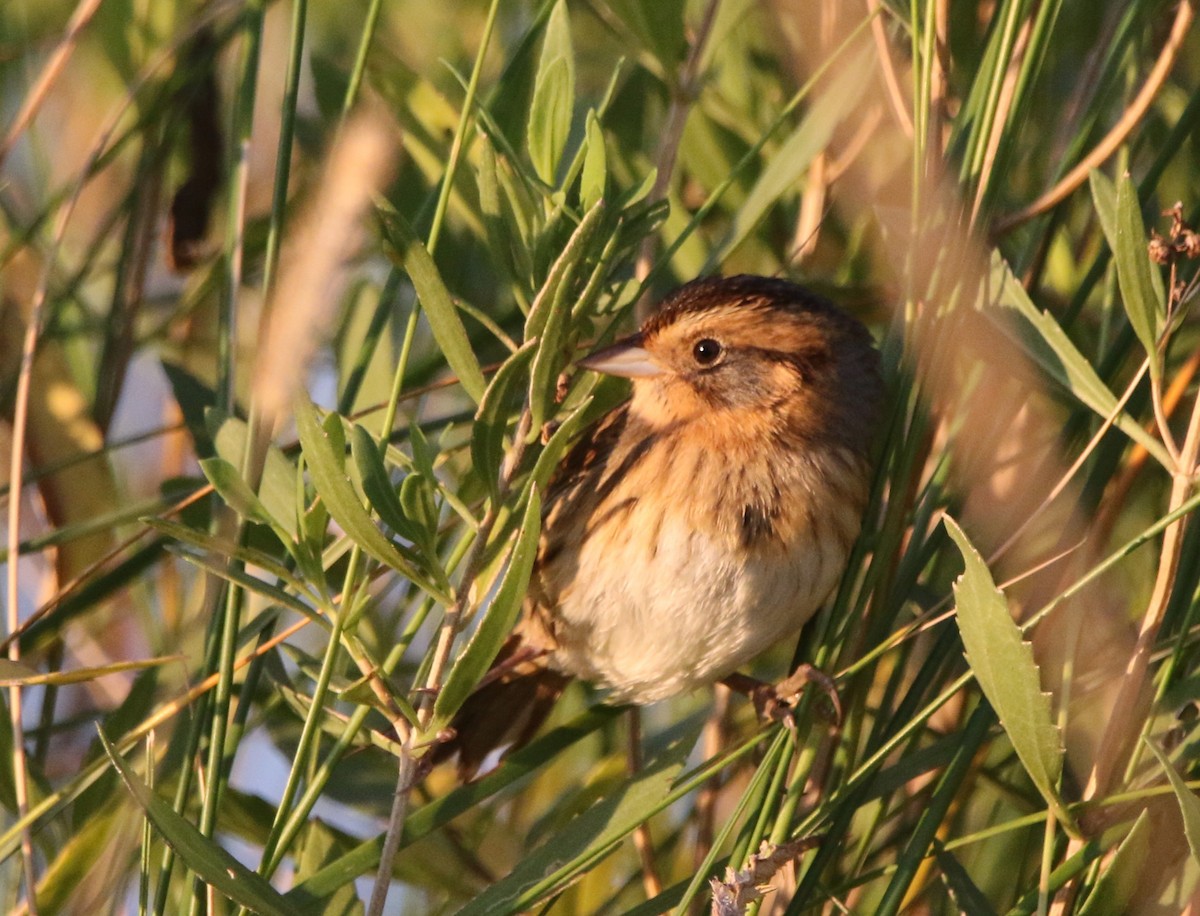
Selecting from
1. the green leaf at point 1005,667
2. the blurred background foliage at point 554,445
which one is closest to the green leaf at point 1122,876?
the blurred background foliage at point 554,445

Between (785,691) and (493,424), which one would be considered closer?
(493,424)

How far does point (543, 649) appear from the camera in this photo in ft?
8.89

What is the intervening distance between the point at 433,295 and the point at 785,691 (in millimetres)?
869

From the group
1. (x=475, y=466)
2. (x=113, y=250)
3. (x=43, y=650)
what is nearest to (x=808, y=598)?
(x=475, y=466)

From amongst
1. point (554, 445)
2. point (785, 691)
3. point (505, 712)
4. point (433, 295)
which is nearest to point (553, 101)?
point (433, 295)

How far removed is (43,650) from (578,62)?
5.38ft

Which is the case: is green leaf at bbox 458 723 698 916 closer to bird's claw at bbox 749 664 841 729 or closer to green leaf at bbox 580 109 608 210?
bird's claw at bbox 749 664 841 729

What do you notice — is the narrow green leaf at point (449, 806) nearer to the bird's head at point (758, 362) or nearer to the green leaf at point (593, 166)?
the bird's head at point (758, 362)

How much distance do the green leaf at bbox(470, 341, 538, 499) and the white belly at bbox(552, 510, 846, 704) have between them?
26.9 inches

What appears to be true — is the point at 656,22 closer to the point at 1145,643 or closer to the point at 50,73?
the point at 50,73

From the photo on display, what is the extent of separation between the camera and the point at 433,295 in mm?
1717

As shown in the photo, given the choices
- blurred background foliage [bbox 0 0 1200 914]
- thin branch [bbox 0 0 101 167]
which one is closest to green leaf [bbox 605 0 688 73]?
blurred background foliage [bbox 0 0 1200 914]

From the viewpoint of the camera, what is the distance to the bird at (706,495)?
93.9 inches

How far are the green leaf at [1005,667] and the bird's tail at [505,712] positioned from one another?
4.10 feet
